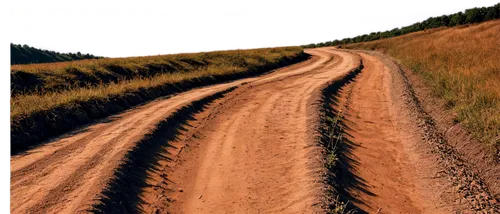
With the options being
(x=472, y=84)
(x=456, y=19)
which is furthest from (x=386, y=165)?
(x=456, y=19)

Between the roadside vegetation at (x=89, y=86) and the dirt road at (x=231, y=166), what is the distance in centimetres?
60

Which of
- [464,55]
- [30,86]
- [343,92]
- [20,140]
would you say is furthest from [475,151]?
[30,86]

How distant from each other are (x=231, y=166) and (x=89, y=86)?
7.02 metres

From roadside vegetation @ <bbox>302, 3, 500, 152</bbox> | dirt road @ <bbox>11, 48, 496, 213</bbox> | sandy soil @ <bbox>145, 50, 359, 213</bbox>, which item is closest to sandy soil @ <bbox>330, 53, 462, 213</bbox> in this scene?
dirt road @ <bbox>11, 48, 496, 213</bbox>

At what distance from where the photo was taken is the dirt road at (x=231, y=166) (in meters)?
4.95

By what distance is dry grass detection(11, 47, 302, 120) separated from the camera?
8.95 meters

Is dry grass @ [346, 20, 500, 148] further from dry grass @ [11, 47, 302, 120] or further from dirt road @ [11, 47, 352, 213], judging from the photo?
dry grass @ [11, 47, 302, 120]

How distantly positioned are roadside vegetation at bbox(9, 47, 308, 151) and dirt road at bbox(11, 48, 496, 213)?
597mm

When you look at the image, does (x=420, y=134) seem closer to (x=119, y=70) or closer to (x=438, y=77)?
(x=438, y=77)

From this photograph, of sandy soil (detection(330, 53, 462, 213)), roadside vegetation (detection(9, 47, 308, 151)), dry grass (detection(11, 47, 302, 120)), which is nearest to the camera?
sandy soil (detection(330, 53, 462, 213))

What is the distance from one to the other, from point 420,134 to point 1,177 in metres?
7.93

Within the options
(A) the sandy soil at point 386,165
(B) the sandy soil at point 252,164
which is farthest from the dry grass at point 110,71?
Result: (A) the sandy soil at point 386,165

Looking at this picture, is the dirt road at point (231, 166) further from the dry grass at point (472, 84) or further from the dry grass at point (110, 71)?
the dry grass at point (110, 71)

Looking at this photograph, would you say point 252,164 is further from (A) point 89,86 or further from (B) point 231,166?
(A) point 89,86
